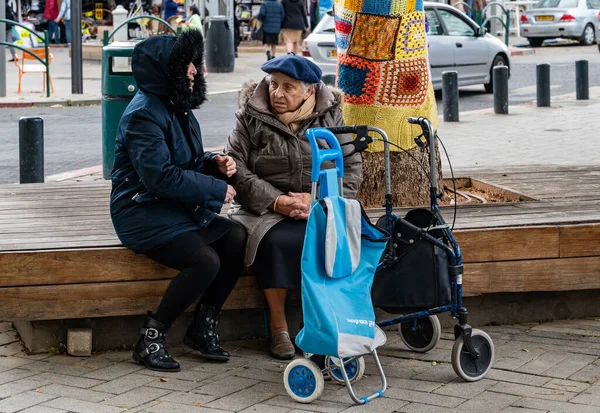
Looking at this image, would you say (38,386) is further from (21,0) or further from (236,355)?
(21,0)

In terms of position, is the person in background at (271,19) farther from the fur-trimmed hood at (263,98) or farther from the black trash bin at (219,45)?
the fur-trimmed hood at (263,98)

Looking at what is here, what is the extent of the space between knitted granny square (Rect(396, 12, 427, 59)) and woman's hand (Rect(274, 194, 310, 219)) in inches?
63.2

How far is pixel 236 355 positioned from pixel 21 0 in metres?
27.9

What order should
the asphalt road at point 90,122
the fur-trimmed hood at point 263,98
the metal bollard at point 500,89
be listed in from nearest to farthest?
the fur-trimmed hood at point 263,98 → the asphalt road at point 90,122 → the metal bollard at point 500,89

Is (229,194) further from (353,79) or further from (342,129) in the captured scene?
(353,79)

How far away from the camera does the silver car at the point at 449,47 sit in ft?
55.1

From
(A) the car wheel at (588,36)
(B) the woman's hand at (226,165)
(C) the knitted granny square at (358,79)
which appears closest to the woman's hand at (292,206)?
(B) the woman's hand at (226,165)

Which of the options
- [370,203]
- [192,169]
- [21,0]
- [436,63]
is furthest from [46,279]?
[21,0]

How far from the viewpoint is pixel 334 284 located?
4.32m

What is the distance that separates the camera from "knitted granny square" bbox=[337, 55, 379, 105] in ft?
20.3

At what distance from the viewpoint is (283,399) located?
14.5 ft

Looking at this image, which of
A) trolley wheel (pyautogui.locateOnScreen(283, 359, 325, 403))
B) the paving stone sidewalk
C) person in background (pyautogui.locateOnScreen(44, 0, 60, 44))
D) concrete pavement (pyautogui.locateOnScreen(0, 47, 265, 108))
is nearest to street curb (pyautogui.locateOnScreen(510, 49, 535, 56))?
concrete pavement (pyautogui.locateOnScreen(0, 47, 265, 108))

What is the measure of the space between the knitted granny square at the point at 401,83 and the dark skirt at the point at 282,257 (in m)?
1.60

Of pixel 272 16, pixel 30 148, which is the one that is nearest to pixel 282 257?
pixel 30 148
